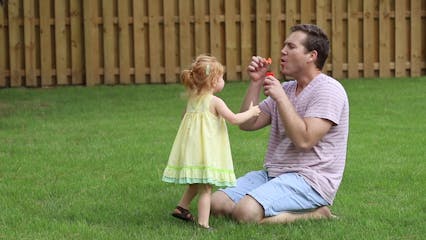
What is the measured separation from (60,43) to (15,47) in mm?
689

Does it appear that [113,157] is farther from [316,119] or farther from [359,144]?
[316,119]

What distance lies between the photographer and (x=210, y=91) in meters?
6.16

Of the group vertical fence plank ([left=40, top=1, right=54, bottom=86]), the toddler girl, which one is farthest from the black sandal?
vertical fence plank ([left=40, top=1, right=54, bottom=86])

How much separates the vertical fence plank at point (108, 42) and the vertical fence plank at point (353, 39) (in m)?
3.66

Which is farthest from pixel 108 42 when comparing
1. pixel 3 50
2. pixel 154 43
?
pixel 3 50

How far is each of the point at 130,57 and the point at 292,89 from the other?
960 centimetres

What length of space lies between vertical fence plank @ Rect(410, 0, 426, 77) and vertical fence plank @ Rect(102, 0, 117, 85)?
4635mm

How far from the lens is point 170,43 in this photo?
Result: 15828mm

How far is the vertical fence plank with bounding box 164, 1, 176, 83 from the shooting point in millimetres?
15781

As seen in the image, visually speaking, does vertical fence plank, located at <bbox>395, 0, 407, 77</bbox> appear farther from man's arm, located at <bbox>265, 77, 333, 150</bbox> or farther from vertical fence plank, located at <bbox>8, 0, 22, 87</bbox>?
man's arm, located at <bbox>265, 77, 333, 150</bbox>

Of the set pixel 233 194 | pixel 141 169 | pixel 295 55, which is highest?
pixel 295 55

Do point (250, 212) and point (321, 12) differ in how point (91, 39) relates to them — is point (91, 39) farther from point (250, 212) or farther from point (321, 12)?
point (250, 212)

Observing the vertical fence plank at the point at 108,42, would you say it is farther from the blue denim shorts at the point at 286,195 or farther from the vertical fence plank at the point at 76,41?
the blue denim shorts at the point at 286,195

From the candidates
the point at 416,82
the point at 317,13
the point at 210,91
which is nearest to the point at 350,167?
the point at 210,91
